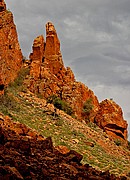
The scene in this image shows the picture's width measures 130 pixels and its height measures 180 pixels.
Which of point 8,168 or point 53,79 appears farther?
point 53,79

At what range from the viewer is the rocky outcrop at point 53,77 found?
4681 centimetres

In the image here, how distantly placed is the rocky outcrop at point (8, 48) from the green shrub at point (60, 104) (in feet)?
19.5

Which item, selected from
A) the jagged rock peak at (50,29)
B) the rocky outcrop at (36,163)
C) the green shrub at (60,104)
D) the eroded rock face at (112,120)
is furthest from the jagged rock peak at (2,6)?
the rocky outcrop at (36,163)

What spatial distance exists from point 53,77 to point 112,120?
10180 millimetres

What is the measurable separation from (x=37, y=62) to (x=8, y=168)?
40651 millimetres

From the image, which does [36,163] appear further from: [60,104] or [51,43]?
[51,43]

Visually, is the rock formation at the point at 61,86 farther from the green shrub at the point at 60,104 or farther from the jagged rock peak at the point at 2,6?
the jagged rock peak at the point at 2,6

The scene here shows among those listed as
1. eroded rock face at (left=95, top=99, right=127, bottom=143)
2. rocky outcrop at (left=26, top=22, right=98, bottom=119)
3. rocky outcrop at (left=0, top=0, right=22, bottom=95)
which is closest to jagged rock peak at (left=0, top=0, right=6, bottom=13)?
rocky outcrop at (left=0, top=0, right=22, bottom=95)

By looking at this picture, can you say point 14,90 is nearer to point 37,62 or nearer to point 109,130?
point 37,62

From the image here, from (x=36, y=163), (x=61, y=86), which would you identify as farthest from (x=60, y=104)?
(x=36, y=163)

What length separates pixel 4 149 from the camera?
11.5 m

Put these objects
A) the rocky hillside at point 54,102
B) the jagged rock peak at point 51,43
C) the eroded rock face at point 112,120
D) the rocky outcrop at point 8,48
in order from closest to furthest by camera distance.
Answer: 1. the rocky hillside at point 54,102
2. the rocky outcrop at point 8,48
3. the eroded rock face at point 112,120
4. the jagged rock peak at point 51,43

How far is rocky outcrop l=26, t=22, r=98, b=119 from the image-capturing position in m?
46.8

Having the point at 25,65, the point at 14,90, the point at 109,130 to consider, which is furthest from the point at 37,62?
the point at 109,130
